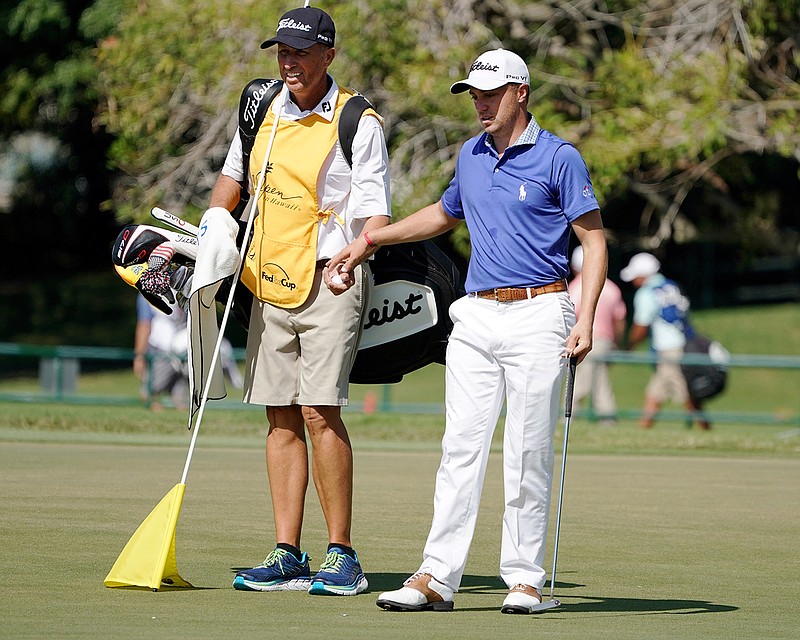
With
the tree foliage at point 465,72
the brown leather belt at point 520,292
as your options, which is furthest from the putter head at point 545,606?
the tree foliage at point 465,72

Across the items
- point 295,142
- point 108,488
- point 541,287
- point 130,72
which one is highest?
point 130,72

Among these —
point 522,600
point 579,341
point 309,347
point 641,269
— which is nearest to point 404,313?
point 309,347

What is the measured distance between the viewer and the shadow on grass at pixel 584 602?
622cm

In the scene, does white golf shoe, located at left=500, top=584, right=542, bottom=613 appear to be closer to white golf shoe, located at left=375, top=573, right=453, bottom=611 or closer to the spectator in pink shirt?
white golf shoe, located at left=375, top=573, right=453, bottom=611

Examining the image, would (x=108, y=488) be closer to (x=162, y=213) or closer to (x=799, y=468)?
(x=162, y=213)

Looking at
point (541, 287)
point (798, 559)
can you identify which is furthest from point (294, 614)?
point (798, 559)

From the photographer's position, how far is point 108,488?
9617 mm

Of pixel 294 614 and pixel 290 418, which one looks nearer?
pixel 294 614

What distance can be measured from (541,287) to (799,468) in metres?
7.31

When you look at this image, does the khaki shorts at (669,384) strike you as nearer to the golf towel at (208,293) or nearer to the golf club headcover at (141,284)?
the golf towel at (208,293)

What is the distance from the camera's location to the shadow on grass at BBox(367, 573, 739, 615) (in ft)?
20.4

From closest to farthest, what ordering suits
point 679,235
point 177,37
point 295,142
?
point 295,142 < point 177,37 < point 679,235

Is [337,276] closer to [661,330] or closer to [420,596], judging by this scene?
[420,596]

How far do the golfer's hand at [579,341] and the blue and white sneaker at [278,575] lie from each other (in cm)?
151
